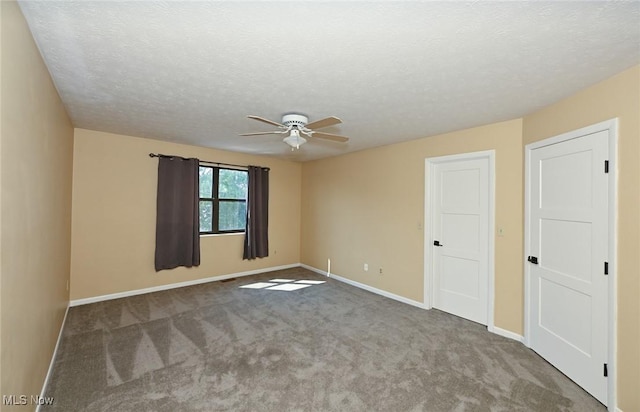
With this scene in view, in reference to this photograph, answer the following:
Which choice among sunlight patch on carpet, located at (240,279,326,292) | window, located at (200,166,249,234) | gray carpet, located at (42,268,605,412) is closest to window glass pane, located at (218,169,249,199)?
window, located at (200,166,249,234)

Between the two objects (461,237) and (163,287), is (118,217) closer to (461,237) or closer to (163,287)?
(163,287)

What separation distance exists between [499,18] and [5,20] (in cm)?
239

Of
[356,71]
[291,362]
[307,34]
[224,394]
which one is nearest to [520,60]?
[356,71]

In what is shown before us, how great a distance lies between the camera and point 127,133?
13.0ft

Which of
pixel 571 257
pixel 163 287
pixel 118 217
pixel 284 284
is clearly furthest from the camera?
pixel 284 284

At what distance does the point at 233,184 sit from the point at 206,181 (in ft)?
1.71

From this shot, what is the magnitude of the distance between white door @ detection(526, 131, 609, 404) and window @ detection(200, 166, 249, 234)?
15.0 ft

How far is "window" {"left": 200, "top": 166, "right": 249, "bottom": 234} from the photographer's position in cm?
496

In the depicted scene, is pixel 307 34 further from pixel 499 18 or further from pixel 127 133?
pixel 127 133

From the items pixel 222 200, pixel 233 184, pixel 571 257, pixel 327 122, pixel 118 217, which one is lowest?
pixel 571 257

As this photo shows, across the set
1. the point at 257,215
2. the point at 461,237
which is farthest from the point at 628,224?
the point at 257,215

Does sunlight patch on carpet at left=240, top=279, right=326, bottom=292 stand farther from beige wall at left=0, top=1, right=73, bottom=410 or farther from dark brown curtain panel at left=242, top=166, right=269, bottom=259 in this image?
beige wall at left=0, top=1, right=73, bottom=410

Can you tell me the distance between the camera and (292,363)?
248 centimetres

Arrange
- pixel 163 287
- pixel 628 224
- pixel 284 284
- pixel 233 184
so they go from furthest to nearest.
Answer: pixel 233 184 < pixel 284 284 < pixel 163 287 < pixel 628 224
